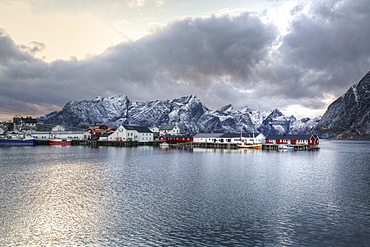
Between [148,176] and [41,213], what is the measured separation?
18.9 m


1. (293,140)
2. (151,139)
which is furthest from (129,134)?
(293,140)

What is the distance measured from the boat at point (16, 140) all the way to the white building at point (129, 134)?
119 ft

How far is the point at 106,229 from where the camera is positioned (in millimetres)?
19047

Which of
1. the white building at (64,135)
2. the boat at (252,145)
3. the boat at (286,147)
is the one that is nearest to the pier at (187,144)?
the boat at (286,147)

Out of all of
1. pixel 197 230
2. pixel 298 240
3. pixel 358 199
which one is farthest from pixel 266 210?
pixel 358 199

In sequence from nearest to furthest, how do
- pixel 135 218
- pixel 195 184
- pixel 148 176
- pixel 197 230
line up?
1. pixel 197 230
2. pixel 135 218
3. pixel 195 184
4. pixel 148 176

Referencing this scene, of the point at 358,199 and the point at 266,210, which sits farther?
the point at 358,199

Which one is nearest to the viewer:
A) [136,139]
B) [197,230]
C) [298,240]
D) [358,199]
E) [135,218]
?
[298,240]

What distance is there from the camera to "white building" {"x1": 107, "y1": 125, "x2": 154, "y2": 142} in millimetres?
132875

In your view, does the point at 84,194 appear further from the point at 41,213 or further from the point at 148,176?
the point at 148,176

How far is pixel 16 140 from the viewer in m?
118

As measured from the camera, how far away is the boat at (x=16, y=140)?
378ft

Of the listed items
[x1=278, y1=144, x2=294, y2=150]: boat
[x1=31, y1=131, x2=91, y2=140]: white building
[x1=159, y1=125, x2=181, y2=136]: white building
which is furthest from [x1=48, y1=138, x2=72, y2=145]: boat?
[x1=278, y1=144, x2=294, y2=150]: boat

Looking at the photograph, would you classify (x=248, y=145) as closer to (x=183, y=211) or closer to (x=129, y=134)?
(x=129, y=134)
